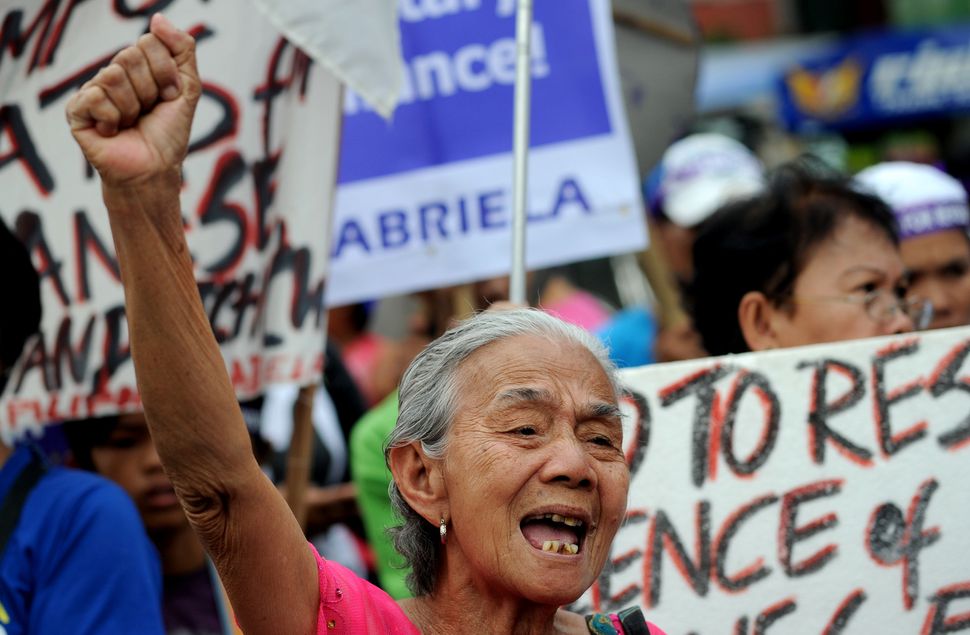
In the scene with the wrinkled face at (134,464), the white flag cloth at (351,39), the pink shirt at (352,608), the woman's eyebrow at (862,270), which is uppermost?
the white flag cloth at (351,39)

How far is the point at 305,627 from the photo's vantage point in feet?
6.88

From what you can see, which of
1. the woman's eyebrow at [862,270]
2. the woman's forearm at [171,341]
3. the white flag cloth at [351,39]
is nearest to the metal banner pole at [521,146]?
the white flag cloth at [351,39]

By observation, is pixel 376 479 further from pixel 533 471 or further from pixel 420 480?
pixel 533 471

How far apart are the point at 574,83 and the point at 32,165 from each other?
1.61 metres

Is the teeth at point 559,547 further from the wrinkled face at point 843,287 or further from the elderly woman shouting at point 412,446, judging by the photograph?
the wrinkled face at point 843,287

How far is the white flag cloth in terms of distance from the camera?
342 cm

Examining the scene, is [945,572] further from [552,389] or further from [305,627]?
[305,627]

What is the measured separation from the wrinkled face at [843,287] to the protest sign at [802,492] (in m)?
0.26

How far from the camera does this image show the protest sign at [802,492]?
2.91 meters

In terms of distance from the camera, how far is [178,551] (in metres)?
3.92

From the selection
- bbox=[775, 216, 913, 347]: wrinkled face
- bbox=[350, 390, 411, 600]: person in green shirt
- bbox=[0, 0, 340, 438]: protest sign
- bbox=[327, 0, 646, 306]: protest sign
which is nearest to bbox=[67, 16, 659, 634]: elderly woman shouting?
bbox=[775, 216, 913, 347]: wrinkled face

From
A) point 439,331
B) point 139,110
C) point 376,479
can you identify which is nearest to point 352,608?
point 139,110

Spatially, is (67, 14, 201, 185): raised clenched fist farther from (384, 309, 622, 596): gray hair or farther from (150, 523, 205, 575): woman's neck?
(150, 523, 205, 575): woman's neck

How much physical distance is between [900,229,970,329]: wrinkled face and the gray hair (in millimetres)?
2115
